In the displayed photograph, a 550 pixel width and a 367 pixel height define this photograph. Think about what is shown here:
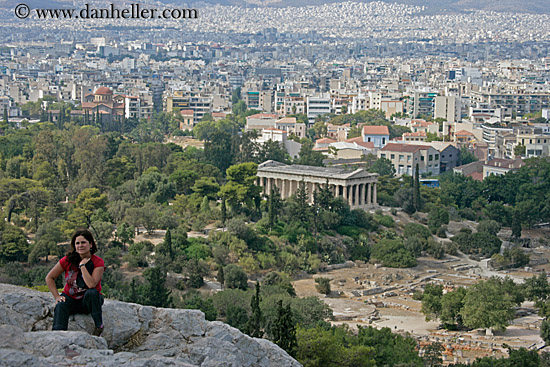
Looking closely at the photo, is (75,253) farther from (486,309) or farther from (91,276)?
(486,309)

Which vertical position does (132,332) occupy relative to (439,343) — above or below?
above

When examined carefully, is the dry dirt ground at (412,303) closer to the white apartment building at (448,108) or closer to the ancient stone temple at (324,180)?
the ancient stone temple at (324,180)

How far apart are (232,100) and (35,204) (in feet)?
238

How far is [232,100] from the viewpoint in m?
112

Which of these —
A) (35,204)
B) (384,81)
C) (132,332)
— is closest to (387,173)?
(35,204)

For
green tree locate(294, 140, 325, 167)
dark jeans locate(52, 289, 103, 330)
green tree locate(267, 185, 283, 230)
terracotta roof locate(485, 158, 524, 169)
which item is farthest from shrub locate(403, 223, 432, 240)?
dark jeans locate(52, 289, 103, 330)

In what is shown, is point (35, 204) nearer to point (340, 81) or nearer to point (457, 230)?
point (457, 230)

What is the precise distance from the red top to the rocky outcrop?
0.20m

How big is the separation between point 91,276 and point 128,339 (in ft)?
2.09

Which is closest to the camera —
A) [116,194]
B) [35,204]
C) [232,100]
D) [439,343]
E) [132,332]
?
[132,332]

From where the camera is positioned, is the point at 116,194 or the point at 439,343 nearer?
the point at 439,343

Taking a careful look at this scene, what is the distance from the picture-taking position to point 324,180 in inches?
1962

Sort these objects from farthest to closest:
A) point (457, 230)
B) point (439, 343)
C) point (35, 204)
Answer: point (457, 230), point (35, 204), point (439, 343)

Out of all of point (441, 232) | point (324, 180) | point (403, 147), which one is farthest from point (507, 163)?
point (324, 180)
